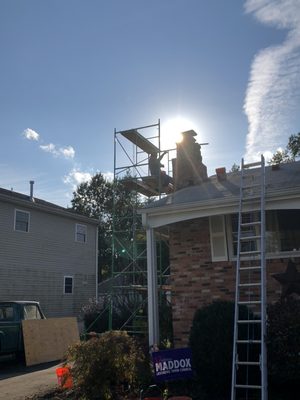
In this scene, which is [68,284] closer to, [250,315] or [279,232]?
[279,232]

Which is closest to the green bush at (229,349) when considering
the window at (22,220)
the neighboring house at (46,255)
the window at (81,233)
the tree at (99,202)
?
the neighboring house at (46,255)

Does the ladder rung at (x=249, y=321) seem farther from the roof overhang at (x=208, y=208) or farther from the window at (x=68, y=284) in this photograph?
the window at (x=68, y=284)

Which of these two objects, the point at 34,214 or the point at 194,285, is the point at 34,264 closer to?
the point at 34,214

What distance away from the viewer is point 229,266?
924 centimetres

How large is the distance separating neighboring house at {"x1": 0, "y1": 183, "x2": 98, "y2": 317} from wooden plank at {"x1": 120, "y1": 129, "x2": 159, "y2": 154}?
645cm

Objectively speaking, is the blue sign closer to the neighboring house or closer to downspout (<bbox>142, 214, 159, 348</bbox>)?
downspout (<bbox>142, 214, 159, 348</bbox>)

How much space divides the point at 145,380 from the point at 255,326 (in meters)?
2.20

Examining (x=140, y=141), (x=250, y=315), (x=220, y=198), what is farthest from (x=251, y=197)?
(x=140, y=141)

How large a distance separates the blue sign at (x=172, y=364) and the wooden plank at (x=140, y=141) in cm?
994

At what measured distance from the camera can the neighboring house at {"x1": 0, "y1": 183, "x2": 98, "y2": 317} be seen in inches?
762

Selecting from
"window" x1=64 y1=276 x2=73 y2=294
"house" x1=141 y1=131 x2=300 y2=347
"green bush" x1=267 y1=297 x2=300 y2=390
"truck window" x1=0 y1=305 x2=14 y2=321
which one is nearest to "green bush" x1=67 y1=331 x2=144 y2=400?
"house" x1=141 y1=131 x2=300 y2=347

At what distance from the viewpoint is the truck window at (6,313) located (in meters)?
12.4

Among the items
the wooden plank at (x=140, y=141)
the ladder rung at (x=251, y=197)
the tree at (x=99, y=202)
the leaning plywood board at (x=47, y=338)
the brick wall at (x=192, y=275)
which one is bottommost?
the leaning plywood board at (x=47, y=338)

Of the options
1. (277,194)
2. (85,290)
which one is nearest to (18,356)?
(277,194)
